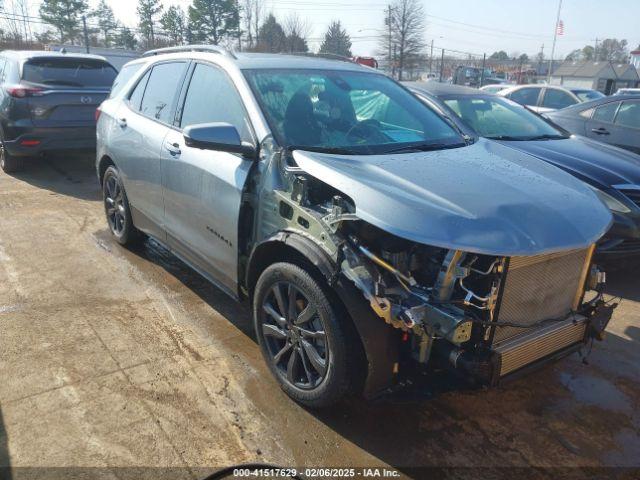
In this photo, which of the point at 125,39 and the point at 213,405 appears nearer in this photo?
the point at 213,405

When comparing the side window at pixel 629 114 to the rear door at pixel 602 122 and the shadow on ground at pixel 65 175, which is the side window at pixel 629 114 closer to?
the rear door at pixel 602 122

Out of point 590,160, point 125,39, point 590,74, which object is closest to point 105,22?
point 125,39

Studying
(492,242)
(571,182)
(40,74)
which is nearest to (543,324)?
(492,242)

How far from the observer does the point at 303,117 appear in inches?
129

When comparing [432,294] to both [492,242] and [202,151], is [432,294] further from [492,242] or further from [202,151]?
[202,151]

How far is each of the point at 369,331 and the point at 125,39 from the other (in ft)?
189

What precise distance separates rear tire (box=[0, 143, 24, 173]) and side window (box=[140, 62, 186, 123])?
471 cm

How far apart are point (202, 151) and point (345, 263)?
1.52 m

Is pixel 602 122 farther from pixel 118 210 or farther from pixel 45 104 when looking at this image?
pixel 45 104

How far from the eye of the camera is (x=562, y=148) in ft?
18.2

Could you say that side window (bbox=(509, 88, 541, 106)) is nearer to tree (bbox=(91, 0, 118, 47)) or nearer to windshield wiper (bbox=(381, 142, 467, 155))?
windshield wiper (bbox=(381, 142, 467, 155))

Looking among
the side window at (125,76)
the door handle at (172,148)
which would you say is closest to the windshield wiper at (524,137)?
the door handle at (172,148)

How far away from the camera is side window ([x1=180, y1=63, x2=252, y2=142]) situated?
329 cm

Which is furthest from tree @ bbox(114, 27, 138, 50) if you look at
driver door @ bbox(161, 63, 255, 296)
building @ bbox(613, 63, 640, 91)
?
driver door @ bbox(161, 63, 255, 296)
